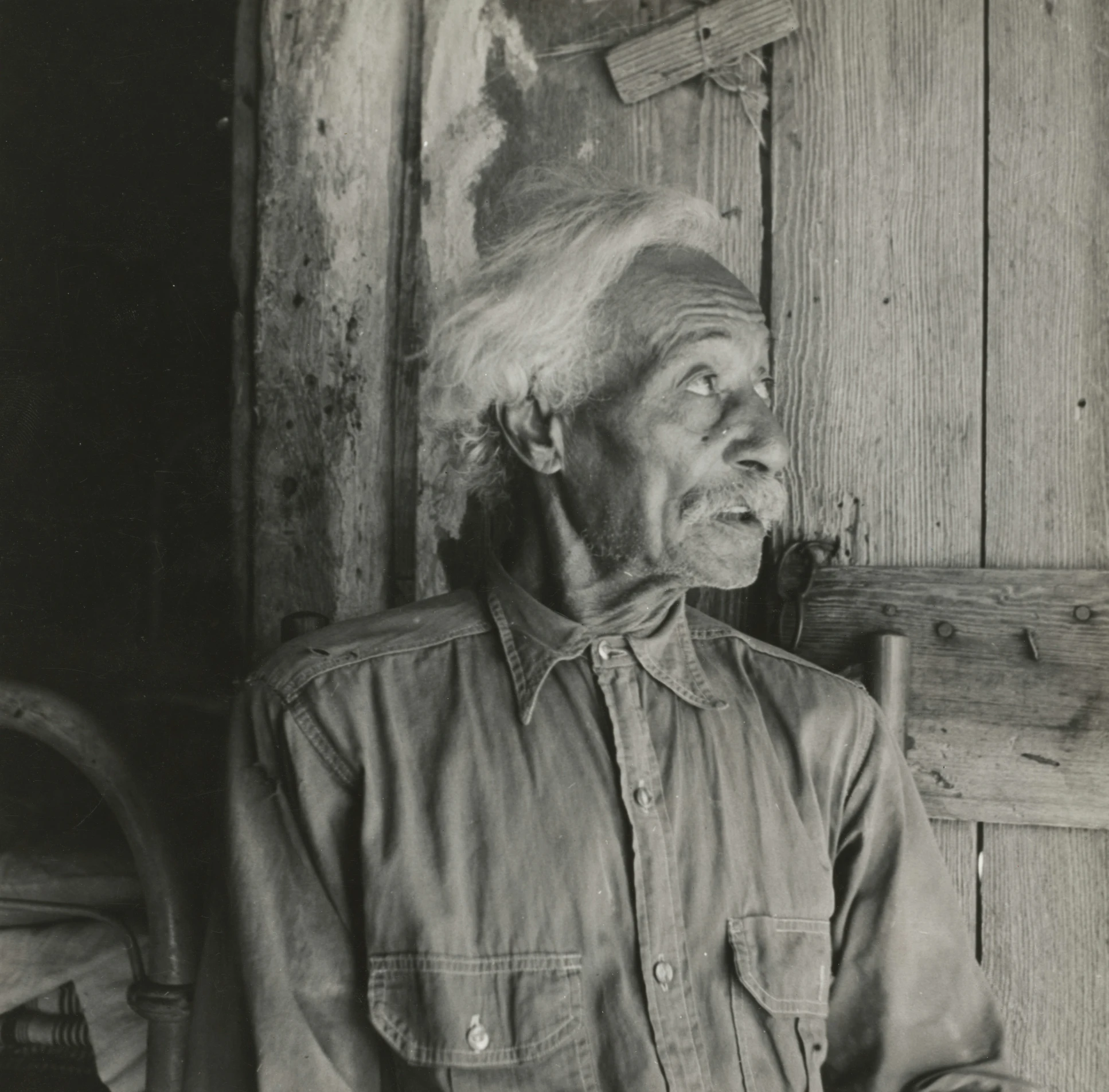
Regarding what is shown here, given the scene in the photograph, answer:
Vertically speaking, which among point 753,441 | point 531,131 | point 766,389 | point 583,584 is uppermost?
point 531,131

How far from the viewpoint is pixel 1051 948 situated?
1.73 meters

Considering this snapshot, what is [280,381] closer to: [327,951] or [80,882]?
[80,882]

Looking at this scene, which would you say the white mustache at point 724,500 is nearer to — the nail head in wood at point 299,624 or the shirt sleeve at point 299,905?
the shirt sleeve at point 299,905

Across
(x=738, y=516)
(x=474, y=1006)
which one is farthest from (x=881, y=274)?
(x=474, y=1006)

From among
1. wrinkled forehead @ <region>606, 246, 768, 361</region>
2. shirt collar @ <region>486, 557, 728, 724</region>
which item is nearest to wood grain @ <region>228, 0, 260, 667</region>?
shirt collar @ <region>486, 557, 728, 724</region>

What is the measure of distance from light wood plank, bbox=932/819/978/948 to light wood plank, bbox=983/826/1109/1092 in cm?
2

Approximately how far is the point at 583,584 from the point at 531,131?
89cm

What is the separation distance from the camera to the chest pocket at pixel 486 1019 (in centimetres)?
138

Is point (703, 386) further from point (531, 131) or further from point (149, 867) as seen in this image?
point (149, 867)

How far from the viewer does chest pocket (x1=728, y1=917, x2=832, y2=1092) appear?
145 centimetres

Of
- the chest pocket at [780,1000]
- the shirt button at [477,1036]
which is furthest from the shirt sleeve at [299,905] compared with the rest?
the chest pocket at [780,1000]

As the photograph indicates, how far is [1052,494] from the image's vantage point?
5.70 feet

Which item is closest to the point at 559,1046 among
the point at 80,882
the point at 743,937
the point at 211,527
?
Answer: the point at 743,937

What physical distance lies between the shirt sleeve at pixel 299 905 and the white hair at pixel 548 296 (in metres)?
0.58
